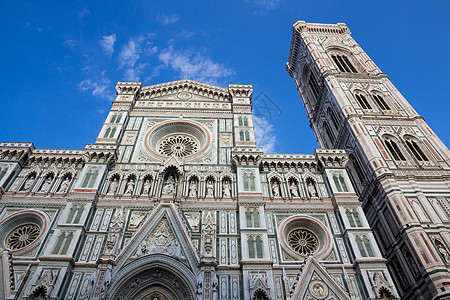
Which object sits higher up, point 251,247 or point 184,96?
point 184,96

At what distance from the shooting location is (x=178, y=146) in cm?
2164

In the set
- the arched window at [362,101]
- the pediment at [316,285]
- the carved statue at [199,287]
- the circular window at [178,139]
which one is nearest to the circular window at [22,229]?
the circular window at [178,139]

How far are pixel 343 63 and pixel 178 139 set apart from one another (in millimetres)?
18573

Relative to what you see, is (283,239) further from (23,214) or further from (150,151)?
(23,214)

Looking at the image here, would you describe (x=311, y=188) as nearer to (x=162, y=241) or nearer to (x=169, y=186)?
(x=169, y=186)

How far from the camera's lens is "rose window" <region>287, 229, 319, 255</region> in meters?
15.8

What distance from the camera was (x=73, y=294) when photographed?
43.1ft

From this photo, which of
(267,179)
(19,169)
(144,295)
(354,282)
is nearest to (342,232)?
(354,282)

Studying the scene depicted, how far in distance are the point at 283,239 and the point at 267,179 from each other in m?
3.94

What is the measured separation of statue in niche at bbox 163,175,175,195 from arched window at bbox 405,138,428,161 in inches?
616

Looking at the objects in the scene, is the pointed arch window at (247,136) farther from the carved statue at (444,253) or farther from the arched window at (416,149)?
the carved statue at (444,253)

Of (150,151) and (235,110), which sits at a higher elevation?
(235,110)

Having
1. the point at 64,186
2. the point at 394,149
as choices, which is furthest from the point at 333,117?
the point at 64,186

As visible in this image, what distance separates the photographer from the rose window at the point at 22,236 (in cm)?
1533
